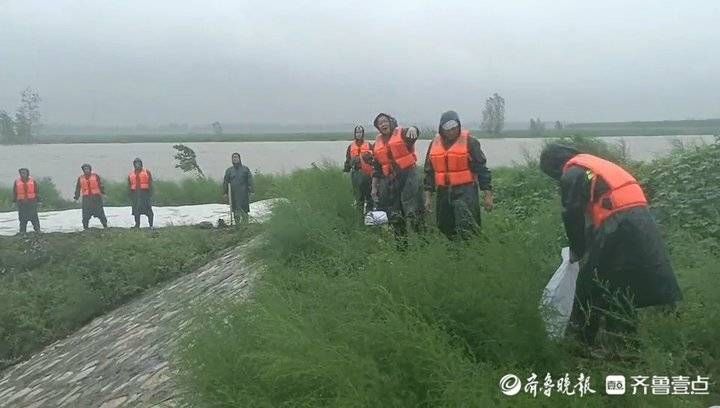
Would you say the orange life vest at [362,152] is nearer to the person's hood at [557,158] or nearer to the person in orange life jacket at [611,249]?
the person's hood at [557,158]

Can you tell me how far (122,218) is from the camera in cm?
1761

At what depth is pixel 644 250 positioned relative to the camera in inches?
157

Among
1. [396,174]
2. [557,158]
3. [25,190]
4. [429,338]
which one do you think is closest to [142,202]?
[25,190]

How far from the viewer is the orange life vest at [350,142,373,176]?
30.2ft

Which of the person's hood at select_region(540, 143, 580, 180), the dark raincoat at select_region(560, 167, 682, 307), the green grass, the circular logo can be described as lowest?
the green grass

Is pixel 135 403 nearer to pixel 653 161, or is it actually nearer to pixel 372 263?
pixel 372 263

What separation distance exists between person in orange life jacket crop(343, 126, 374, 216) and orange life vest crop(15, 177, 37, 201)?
8.07m

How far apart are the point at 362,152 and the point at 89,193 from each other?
7755 millimetres

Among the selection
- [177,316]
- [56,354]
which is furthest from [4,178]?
[177,316]

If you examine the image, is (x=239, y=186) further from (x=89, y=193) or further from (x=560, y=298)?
(x=560, y=298)

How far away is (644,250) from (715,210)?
3.74 m

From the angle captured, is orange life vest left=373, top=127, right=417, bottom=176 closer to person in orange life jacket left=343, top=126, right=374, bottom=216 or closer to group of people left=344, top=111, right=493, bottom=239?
group of people left=344, top=111, right=493, bottom=239

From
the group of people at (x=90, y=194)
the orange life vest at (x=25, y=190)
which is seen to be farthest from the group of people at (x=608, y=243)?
the orange life vest at (x=25, y=190)

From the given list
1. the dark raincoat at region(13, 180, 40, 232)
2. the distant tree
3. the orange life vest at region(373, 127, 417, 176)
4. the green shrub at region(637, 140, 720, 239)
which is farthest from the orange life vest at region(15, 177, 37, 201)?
the distant tree
